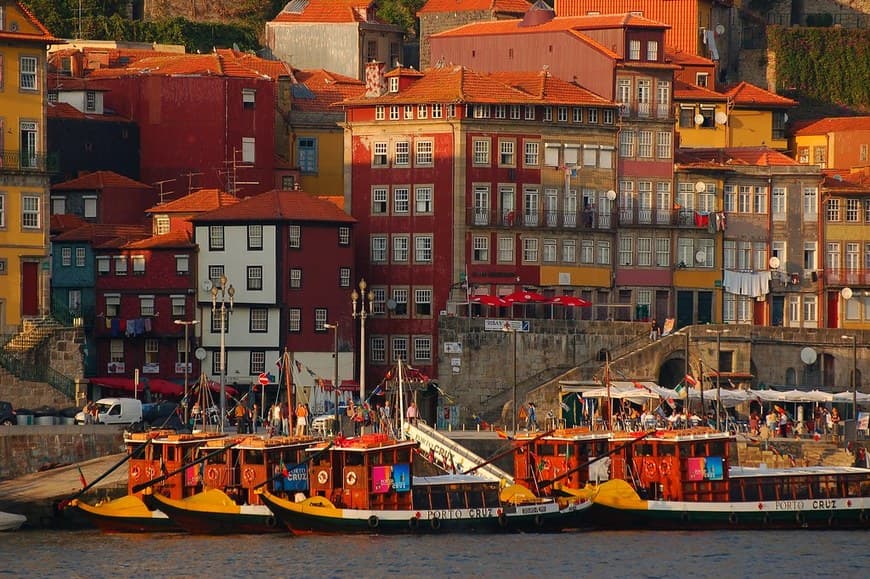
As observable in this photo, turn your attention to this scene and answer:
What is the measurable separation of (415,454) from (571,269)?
26105 mm

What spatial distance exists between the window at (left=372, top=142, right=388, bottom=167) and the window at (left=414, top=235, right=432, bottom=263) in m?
3.93

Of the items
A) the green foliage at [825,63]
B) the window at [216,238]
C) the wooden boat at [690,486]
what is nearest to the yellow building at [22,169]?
the window at [216,238]

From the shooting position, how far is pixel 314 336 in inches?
5221

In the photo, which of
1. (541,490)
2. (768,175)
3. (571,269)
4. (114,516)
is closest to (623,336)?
(571,269)

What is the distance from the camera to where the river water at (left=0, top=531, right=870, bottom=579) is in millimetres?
94500

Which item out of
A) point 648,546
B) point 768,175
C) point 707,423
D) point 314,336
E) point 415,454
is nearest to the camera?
point 648,546

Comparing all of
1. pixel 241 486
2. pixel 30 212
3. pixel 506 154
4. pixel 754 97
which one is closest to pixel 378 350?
pixel 506 154

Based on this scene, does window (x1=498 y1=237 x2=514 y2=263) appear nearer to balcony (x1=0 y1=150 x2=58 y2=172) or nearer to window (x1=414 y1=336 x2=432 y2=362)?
window (x1=414 y1=336 x2=432 y2=362)

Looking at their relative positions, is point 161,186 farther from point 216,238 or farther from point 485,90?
point 485,90

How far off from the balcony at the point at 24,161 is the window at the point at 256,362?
41.7 feet

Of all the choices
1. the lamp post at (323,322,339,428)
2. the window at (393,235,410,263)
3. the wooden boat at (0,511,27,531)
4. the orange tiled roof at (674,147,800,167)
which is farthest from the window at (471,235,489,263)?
the wooden boat at (0,511,27,531)

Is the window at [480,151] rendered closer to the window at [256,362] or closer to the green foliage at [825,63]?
the window at [256,362]

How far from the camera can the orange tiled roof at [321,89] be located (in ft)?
498

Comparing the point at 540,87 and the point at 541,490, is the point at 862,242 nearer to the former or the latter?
the point at 540,87
